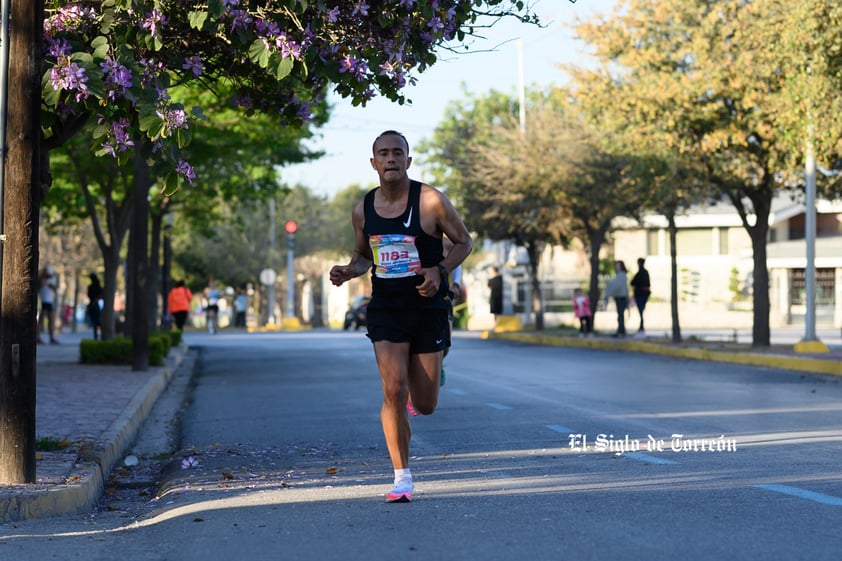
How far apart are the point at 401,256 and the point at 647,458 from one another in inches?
114

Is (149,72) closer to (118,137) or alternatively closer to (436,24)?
(118,137)

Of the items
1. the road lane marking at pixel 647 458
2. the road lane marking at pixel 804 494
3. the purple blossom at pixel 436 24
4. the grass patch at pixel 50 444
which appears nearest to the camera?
the road lane marking at pixel 804 494

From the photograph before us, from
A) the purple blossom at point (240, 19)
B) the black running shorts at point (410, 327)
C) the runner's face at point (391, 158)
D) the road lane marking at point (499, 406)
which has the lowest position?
the road lane marking at point (499, 406)

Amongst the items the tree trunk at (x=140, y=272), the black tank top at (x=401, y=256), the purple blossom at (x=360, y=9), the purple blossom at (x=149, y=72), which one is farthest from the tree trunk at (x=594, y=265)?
the black tank top at (x=401, y=256)

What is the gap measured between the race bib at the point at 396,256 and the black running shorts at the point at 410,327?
21 cm

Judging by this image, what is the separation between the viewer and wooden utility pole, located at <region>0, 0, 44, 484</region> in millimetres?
9078

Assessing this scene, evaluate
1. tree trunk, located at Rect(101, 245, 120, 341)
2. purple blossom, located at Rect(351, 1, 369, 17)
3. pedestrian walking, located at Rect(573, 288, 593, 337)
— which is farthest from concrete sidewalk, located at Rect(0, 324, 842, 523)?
pedestrian walking, located at Rect(573, 288, 593, 337)

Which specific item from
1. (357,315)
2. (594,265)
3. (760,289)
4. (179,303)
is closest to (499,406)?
(760,289)

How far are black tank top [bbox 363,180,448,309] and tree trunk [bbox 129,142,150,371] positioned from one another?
1416cm

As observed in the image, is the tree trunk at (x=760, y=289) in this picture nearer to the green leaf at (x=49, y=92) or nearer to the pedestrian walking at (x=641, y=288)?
the pedestrian walking at (x=641, y=288)

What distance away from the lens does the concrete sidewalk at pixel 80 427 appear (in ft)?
27.9

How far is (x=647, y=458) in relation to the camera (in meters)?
10.2

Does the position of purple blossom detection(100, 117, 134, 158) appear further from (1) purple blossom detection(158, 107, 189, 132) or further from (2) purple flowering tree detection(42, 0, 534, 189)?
(1) purple blossom detection(158, 107, 189, 132)

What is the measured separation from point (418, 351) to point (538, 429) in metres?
4.56
